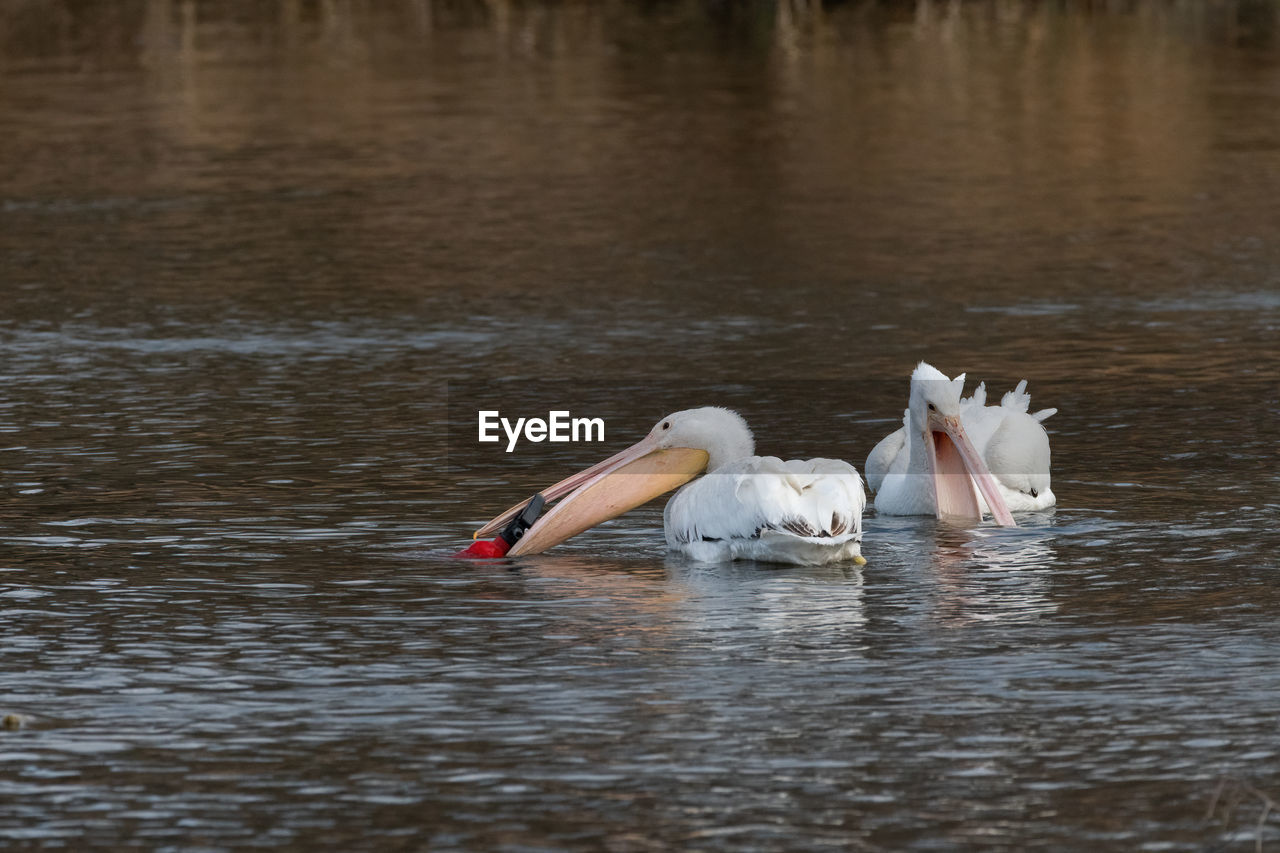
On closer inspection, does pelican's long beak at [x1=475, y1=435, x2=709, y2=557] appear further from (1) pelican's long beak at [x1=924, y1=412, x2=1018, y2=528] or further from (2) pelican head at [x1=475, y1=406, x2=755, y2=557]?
(1) pelican's long beak at [x1=924, y1=412, x2=1018, y2=528]

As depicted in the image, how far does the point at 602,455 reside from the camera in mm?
10906

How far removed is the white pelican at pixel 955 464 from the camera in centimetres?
969

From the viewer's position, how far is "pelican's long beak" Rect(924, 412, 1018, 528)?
31.4 ft

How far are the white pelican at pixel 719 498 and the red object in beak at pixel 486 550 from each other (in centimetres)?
4

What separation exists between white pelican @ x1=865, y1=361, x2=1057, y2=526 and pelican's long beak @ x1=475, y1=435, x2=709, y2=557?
2.70 ft

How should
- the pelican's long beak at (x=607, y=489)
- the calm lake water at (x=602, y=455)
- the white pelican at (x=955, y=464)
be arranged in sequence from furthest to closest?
the white pelican at (x=955, y=464) < the pelican's long beak at (x=607, y=489) < the calm lake water at (x=602, y=455)

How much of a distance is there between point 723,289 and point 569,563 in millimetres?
7065

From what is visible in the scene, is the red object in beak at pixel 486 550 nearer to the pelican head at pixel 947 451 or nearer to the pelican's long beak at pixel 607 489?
the pelican's long beak at pixel 607 489

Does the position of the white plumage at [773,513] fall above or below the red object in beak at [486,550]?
above
